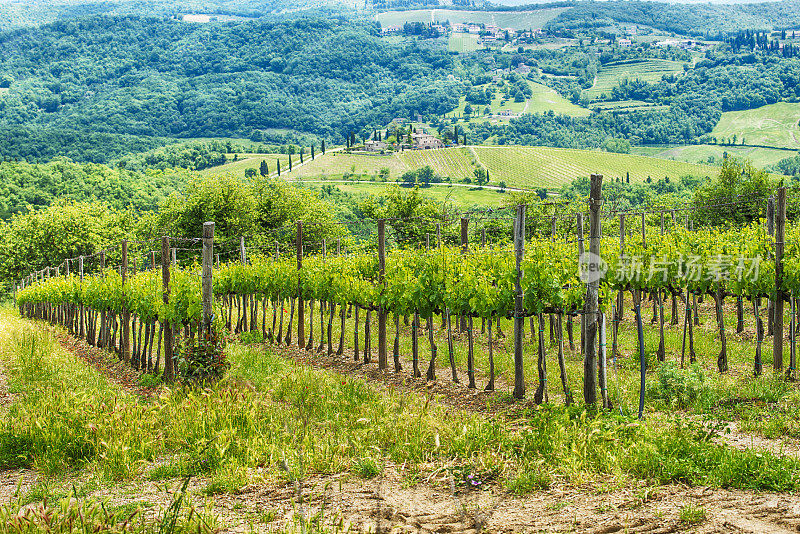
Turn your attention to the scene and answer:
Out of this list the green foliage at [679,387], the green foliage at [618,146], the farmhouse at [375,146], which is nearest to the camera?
the green foliage at [679,387]

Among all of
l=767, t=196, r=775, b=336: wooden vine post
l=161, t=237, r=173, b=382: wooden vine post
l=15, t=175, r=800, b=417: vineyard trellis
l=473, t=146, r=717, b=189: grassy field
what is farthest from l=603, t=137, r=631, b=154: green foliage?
l=161, t=237, r=173, b=382: wooden vine post

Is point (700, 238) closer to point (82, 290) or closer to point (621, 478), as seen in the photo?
point (621, 478)

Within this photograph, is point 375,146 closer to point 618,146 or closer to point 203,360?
point 618,146

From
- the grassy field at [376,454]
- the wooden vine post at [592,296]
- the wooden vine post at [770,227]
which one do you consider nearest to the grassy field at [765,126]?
the wooden vine post at [770,227]

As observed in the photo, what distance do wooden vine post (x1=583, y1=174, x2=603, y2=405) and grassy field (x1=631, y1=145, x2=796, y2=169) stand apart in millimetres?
135630

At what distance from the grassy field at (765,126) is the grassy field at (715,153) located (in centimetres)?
620

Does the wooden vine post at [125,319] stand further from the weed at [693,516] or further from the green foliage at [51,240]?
the green foliage at [51,240]

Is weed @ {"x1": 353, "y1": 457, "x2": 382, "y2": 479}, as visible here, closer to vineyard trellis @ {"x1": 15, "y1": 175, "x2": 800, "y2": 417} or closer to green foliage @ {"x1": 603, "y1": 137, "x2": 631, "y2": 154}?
vineyard trellis @ {"x1": 15, "y1": 175, "x2": 800, "y2": 417}

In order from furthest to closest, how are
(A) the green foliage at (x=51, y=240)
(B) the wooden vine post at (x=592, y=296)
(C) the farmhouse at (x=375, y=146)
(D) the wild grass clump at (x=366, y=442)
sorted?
(C) the farmhouse at (x=375, y=146)
(A) the green foliage at (x=51, y=240)
(B) the wooden vine post at (x=592, y=296)
(D) the wild grass clump at (x=366, y=442)

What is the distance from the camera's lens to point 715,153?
145m

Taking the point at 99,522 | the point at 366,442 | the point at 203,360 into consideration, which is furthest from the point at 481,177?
the point at 99,522

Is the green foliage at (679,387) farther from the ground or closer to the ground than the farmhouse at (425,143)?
closer to the ground

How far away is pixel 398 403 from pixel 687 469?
379cm

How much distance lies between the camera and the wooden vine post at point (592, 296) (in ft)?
26.0
